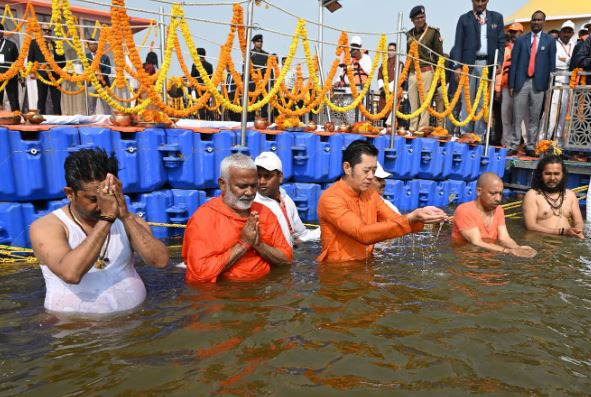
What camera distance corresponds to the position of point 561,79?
11070 millimetres

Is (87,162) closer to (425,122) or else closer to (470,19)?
A: (425,122)

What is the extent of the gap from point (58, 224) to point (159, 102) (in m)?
3.41

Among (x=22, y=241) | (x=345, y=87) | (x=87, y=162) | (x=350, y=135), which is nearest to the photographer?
(x=87, y=162)

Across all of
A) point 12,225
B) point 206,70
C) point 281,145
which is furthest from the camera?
point 206,70

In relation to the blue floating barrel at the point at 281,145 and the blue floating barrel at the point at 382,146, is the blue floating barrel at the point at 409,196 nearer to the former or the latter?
the blue floating barrel at the point at 382,146

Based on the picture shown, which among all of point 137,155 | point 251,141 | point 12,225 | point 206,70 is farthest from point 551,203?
point 206,70

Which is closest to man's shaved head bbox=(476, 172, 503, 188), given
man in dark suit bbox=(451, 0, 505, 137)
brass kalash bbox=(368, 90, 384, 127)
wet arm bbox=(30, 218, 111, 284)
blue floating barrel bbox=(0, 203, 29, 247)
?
wet arm bbox=(30, 218, 111, 284)

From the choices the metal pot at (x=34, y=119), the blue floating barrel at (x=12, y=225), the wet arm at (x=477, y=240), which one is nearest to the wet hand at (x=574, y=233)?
the wet arm at (x=477, y=240)

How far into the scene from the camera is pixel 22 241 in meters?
5.15

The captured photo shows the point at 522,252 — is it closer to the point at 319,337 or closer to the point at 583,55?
the point at 319,337

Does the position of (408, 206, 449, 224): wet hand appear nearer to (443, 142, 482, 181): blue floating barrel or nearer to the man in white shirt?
(443, 142, 482, 181): blue floating barrel

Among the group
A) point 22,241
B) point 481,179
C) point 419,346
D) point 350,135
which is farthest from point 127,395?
point 350,135

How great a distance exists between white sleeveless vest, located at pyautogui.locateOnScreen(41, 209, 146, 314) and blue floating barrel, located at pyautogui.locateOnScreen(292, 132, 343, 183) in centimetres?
419

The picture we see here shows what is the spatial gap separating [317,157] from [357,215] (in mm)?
3120
